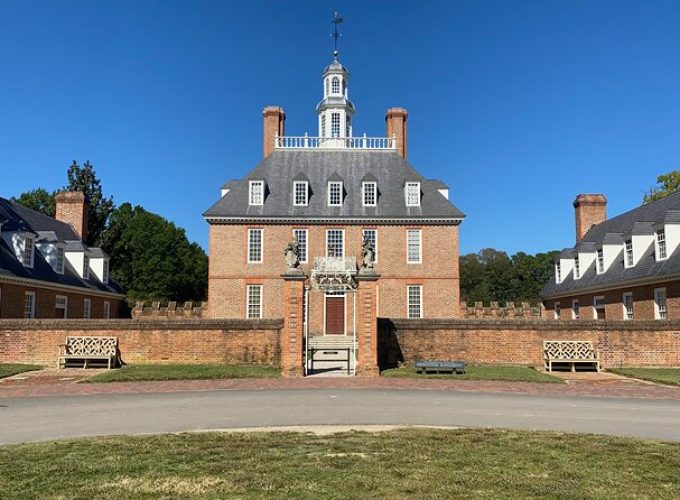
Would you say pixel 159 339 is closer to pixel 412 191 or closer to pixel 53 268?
pixel 53 268

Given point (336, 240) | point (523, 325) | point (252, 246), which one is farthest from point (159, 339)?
point (336, 240)

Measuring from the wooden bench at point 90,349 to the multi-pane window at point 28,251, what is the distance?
1029 centimetres

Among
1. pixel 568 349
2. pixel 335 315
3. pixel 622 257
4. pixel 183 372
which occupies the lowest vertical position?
pixel 183 372

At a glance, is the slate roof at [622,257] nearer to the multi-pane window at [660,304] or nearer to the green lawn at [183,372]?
the multi-pane window at [660,304]

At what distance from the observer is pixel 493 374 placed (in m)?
17.4

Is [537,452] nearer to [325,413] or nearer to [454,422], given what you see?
[454,422]

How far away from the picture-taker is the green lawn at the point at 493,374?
657 inches

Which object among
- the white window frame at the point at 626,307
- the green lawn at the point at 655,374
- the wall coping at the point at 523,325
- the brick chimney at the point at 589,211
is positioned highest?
the brick chimney at the point at 589,211

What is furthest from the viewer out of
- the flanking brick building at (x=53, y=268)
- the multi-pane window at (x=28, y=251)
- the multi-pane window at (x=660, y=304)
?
the multi-pane window at (x=28, y=251)

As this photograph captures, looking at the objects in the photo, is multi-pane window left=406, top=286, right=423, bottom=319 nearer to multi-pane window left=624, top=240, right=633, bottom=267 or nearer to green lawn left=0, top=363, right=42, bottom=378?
multi-pane window left=624, top=240, right=633, bottom=267

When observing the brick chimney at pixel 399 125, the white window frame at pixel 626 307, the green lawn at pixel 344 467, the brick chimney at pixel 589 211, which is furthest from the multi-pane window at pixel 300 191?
the green lawn at pixel 344 467

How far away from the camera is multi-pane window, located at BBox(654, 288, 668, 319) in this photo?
80.3 feet

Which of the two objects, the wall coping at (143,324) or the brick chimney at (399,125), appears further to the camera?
the brick chimney at (399,125)

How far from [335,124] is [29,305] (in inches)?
926
